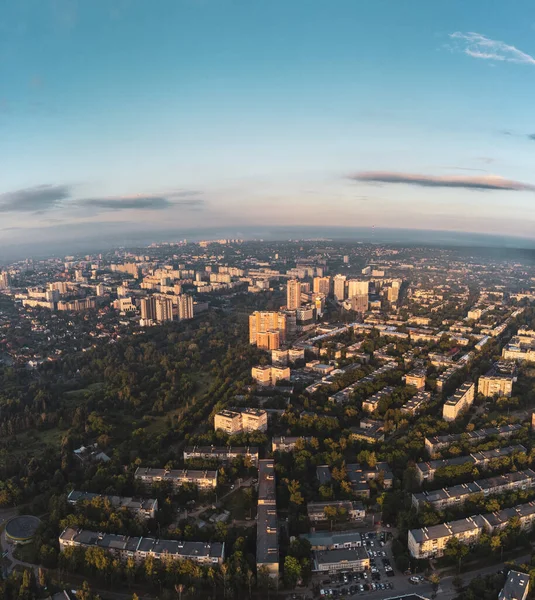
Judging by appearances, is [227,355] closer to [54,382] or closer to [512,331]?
[54,382]

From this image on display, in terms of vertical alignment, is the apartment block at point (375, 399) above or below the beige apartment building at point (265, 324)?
below

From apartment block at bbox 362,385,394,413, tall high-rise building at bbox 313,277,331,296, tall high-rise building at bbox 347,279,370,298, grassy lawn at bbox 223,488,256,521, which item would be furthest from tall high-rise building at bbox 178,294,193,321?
grassy lawn at bbox 223,488,256,521

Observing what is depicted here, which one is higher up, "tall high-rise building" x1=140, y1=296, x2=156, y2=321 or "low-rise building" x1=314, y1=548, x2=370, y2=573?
"tall high-rise building" x1=140, y1=296, x2=156, y2=321

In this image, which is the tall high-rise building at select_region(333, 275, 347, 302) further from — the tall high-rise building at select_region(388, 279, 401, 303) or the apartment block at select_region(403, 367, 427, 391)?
the apartment block at select_region(403, 367, 427, 391)

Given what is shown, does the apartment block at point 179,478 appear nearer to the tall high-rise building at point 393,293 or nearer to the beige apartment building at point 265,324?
the beige apartment building at point 265,324

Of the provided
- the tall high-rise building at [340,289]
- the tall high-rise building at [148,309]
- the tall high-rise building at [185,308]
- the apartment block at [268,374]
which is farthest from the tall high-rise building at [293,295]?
the apartment block at [268,374]

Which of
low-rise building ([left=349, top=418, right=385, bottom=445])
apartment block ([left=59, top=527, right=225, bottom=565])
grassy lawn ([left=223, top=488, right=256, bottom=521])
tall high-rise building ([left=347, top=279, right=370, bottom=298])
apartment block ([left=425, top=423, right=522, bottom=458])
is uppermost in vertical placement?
tall high-rise building ([left=347, top=279, right=370, bottom=298])
